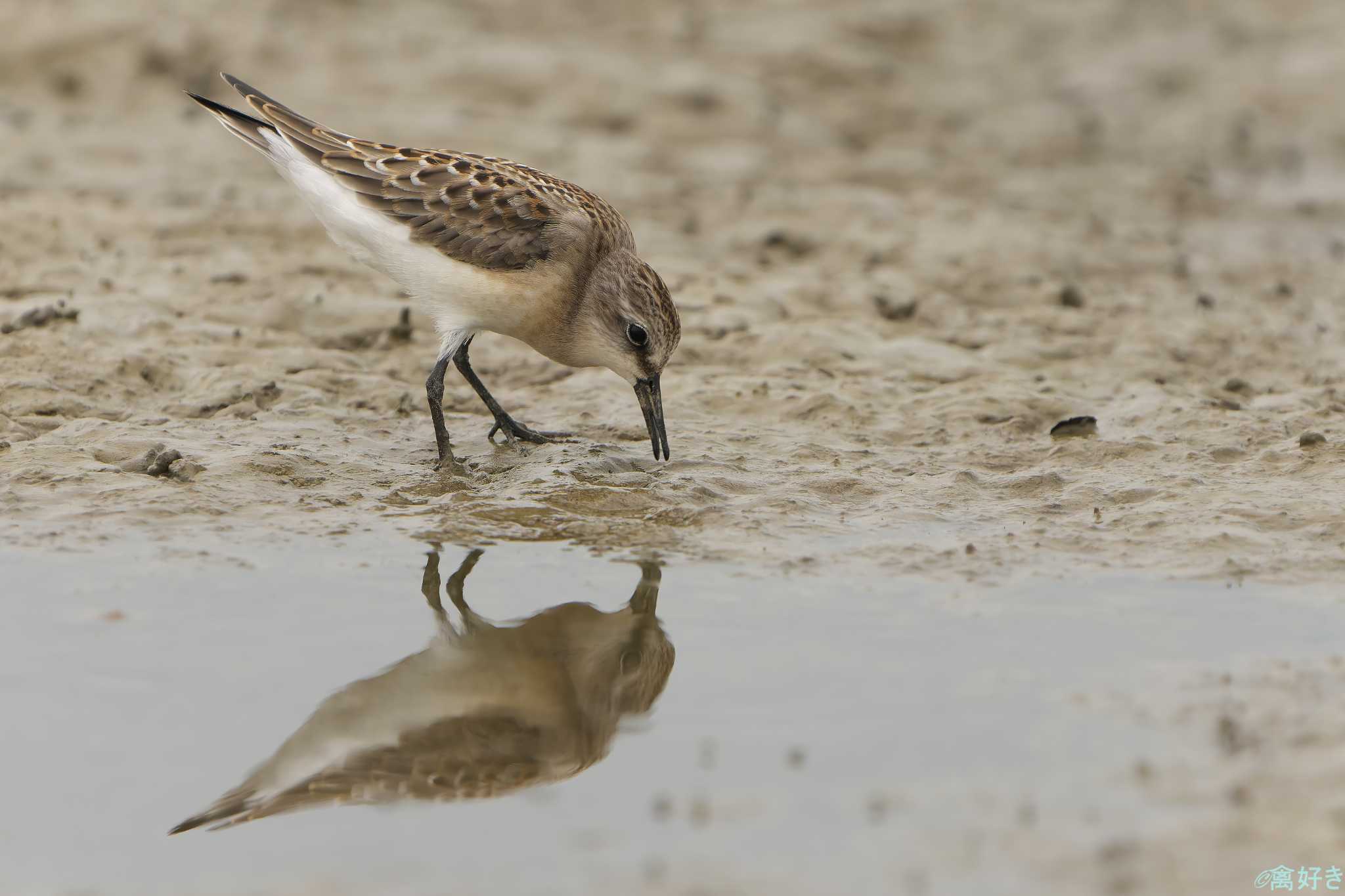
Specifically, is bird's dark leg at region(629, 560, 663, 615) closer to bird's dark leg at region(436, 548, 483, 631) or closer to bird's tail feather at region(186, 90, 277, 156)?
bird's dark leg at region(436, 548, 483, 631)

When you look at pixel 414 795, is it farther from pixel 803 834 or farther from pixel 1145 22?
pixel 1145 22

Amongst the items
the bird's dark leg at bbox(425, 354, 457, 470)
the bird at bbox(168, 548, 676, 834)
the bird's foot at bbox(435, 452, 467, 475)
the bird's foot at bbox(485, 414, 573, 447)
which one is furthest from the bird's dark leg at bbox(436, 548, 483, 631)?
the bird's foot at bbox(485, 414, 573, 447)

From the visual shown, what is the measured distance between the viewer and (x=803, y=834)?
4.63 m

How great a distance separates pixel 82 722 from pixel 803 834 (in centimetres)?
257

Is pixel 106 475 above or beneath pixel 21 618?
above

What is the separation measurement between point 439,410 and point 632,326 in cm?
116

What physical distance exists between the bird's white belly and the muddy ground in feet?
2.55

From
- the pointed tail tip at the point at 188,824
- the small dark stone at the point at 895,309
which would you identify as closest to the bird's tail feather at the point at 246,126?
the small dark stone at the point at 895,309

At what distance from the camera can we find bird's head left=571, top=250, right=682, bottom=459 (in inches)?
315

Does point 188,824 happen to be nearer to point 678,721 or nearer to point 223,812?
point 223,812

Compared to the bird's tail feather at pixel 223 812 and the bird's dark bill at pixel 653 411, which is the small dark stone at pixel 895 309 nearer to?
the bird's dark bill at pixel 653 411

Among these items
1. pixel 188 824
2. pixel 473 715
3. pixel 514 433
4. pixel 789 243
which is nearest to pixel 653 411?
pixel 514 433

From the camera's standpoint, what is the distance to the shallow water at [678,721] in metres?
4.49

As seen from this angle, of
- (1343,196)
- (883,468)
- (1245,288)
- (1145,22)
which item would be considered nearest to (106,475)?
(883,468)
